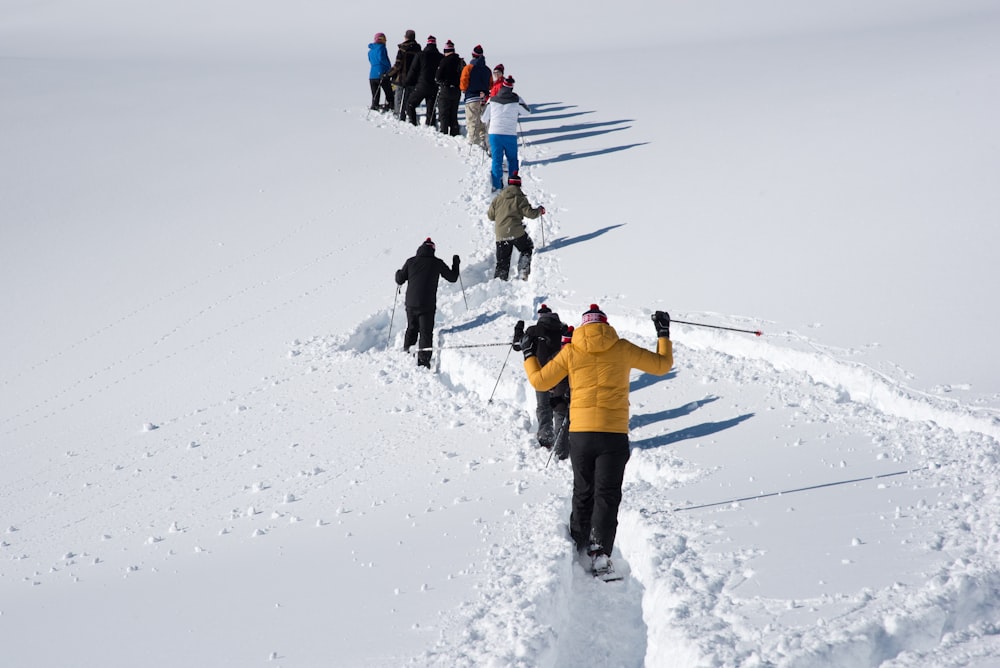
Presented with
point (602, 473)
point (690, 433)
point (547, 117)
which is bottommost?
point (690, 433)

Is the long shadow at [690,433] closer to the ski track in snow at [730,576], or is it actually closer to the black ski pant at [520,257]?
the ski track in snow at [730,576]

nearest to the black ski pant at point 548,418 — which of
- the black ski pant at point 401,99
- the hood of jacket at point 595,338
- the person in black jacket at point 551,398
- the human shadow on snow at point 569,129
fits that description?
the person in black jacket at point 551,398

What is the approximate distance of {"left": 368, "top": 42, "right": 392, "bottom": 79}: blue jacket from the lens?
1648 cm

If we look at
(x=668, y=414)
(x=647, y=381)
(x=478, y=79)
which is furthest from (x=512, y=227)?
(x=478, y=79)

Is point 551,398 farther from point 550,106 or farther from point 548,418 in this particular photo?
point 550,106

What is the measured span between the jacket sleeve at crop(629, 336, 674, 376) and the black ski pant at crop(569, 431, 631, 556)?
0.42 m

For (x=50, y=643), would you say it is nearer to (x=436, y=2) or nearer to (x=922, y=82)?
(x=922, y=82)

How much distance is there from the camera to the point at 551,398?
22.7 ft

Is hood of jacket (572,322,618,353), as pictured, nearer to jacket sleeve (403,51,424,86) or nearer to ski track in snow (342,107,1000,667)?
ski track in snow (342,107,1000,667)

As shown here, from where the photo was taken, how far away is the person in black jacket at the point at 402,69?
51.3 ft

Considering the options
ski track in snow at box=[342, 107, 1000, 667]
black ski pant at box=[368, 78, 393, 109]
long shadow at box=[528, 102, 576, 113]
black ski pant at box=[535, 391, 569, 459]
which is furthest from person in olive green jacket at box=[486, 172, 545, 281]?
black ski pant at box=[368, 78, 393, 109]

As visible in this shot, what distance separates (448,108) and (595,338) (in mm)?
11035

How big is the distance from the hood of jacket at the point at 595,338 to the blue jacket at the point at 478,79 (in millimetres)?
9994

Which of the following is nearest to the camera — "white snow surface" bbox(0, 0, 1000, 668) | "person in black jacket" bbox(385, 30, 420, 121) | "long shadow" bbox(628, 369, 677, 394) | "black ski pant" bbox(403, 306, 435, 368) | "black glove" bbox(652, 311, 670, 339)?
"white snow surface" bbox(0, 0, 1000, 668)
